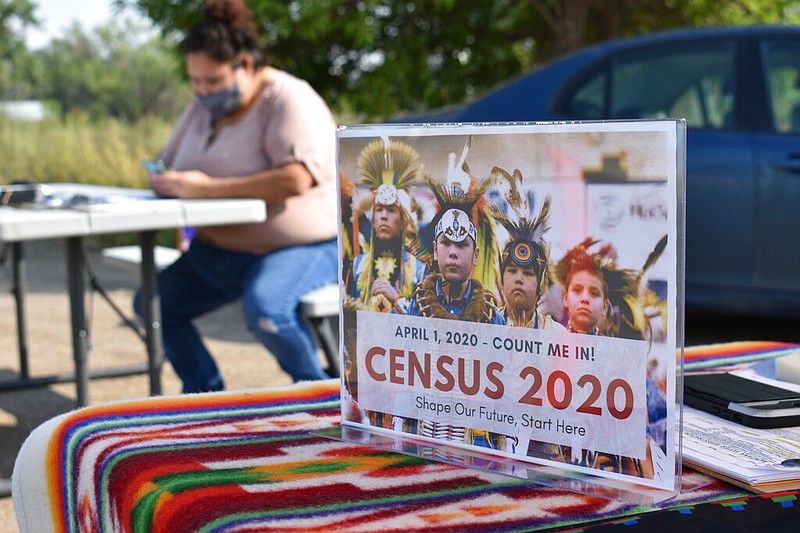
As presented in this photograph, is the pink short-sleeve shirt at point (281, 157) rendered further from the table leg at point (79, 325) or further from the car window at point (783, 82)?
the car window at point (783, 82)

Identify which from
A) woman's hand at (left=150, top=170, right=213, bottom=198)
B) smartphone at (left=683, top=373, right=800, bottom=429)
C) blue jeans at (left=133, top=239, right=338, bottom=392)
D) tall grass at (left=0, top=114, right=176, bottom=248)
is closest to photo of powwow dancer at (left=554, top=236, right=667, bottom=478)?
smartphone at (left=683, top=373, right=800, bottom=429)

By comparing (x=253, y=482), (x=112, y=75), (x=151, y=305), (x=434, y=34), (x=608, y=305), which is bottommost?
(x=151, y=305)

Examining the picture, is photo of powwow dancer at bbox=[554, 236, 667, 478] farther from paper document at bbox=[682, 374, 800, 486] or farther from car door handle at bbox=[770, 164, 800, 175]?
car door handle at bbox=[770, 164, 800, 175]

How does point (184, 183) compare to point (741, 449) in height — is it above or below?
above

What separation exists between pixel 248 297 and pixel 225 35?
37.1 inches

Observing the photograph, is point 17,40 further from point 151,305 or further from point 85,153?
point 151,305

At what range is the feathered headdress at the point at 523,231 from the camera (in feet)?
3.32

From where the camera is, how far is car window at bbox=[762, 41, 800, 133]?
483 centimetres

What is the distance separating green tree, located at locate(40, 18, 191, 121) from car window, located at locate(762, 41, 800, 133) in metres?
33.1

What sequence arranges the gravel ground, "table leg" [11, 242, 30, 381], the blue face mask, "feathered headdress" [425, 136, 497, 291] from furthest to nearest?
"table leg" [11, 242, 30, 381], the gravel ground, the blue face mask, "feathered headdress" [425, 136, 497, 291]

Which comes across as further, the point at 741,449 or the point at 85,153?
the point at 85,153

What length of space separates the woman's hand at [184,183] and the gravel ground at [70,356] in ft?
3.46

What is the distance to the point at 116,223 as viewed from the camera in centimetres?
311

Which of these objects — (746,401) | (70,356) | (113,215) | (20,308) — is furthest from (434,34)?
(746,401)
